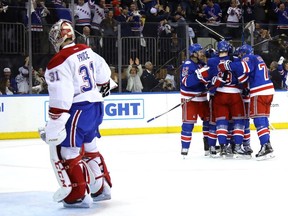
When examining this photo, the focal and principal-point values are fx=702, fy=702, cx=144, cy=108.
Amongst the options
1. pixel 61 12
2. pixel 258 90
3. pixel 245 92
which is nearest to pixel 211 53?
pixel 245 92

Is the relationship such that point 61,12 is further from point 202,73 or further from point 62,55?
point 62,55

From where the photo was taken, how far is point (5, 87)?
40.5ft

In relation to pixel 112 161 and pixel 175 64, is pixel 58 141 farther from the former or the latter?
pixel 175 64

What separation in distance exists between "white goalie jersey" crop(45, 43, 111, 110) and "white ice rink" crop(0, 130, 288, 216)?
818 millimetres

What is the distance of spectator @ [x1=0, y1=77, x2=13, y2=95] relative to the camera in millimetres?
12312

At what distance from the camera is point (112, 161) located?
8648 mm

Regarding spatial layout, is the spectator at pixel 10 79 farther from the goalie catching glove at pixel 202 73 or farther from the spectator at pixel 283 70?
the spectator at pixel 283 70

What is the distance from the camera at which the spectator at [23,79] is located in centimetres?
1241

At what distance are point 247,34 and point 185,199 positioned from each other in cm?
946

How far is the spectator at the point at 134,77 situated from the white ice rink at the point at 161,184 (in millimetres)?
2991

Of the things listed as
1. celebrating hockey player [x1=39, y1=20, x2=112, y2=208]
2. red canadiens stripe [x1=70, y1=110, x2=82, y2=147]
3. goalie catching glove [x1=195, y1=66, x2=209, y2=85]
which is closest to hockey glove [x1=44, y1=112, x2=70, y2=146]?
celebrating hockey player [x1=39, y1=20, x2=112, y2=208]

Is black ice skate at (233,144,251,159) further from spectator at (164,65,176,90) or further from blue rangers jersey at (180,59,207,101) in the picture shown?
spectator at (164,65,176,90)

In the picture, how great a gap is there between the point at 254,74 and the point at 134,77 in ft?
16.9

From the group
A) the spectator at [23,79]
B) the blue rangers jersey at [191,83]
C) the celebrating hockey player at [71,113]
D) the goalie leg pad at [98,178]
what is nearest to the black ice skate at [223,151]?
the blue rangers jersey at [191,83]
